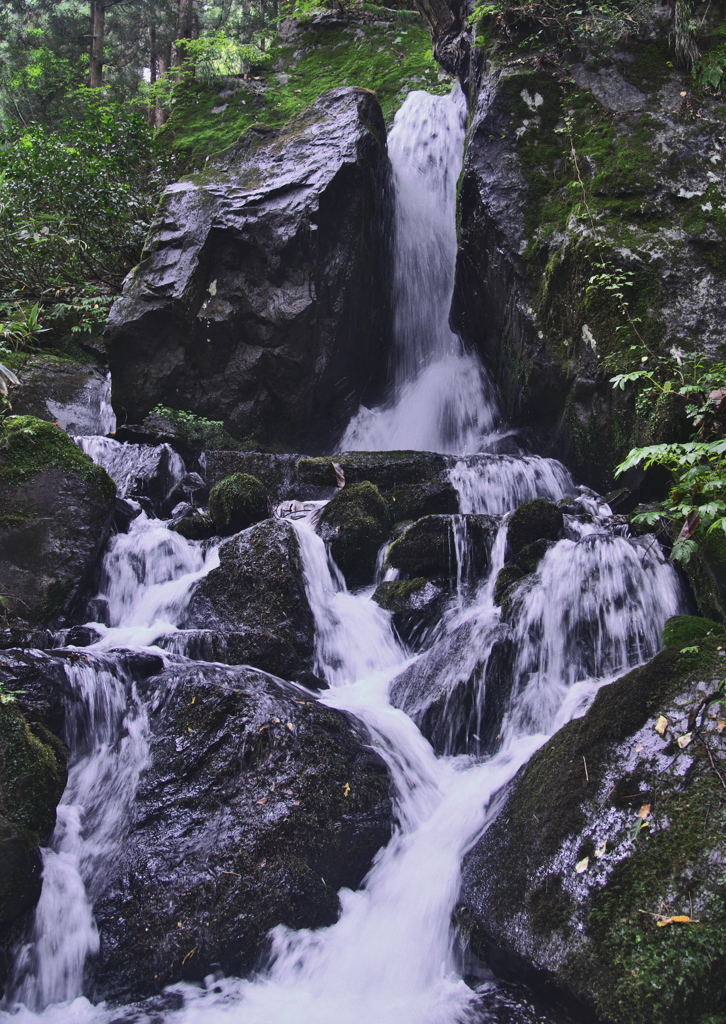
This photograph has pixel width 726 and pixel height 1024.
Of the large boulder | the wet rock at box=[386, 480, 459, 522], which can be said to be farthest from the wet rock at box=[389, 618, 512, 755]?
the large boulder

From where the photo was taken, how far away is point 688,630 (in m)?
3.71

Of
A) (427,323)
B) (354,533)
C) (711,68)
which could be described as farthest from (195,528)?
(711,68)

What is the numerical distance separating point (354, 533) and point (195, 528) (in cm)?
195

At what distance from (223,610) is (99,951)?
284 centimetres

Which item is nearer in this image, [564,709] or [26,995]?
[26,995]

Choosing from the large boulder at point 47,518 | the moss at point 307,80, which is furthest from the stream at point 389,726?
the moss at point 307,80

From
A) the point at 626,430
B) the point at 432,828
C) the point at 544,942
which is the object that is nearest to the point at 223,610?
the point at 432,828

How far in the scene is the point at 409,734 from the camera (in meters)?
4.75

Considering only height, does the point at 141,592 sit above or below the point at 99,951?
above

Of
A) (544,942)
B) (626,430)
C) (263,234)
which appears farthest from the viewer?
(263,234)

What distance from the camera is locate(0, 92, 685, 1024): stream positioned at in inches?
122

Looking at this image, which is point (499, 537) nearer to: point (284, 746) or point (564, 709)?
point (564, 709)

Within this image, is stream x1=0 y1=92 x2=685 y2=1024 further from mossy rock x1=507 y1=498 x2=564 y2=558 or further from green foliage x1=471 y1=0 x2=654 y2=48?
green foliage x1=471 y1=0 x2=654 y2=48

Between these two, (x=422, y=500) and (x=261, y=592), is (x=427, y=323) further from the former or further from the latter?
(x=261, y=592)
